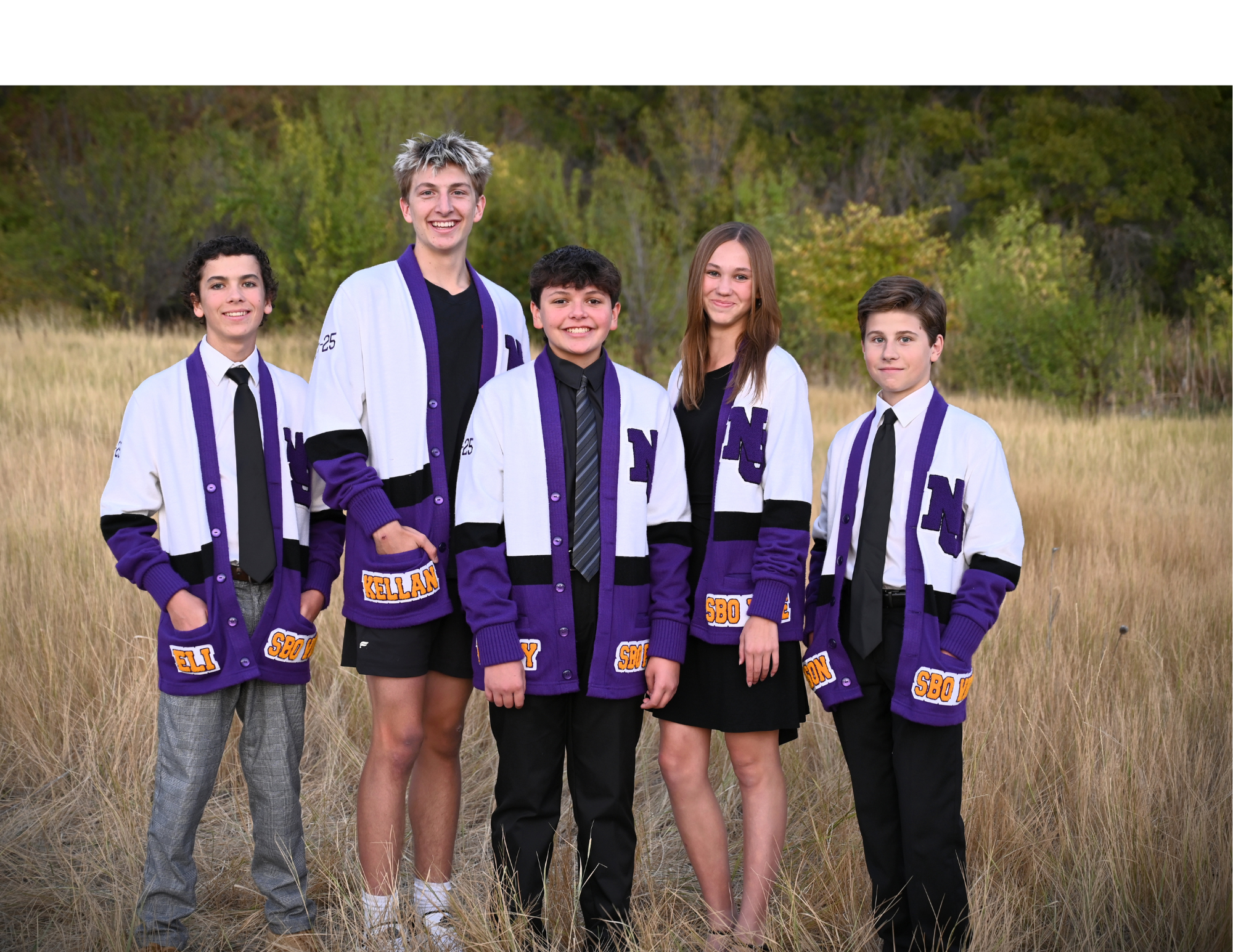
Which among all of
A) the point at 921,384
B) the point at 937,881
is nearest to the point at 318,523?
the point at 921,384

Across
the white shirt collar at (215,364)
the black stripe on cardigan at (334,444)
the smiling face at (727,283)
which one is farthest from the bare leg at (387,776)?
the smiling face at (727,283)

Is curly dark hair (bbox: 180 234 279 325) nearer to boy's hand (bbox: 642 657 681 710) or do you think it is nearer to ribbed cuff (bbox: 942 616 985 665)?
boy's hand (bbox: 642 657 681 710)

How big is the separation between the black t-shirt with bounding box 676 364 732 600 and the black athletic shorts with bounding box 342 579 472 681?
2.43 feet

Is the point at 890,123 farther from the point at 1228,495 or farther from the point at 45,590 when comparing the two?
the point at 45,590

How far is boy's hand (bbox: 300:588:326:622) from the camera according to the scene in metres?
3.20

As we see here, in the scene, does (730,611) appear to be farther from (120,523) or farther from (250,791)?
(120,523)

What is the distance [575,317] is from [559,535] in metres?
0.64

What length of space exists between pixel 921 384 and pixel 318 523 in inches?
76.4

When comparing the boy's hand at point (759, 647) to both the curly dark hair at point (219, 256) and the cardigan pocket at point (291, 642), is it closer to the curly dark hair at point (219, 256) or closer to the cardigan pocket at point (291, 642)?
the cardigan pocket at point (291, 642)

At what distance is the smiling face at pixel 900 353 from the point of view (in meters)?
3.00

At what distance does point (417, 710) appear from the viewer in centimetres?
323

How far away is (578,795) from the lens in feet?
10.00

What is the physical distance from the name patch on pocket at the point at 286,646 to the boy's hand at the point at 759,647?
45.2 inches

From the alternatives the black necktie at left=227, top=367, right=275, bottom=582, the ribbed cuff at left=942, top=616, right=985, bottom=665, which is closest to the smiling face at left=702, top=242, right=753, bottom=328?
the ribbed cuff at left=942, top=616, right=985, bottom=665
